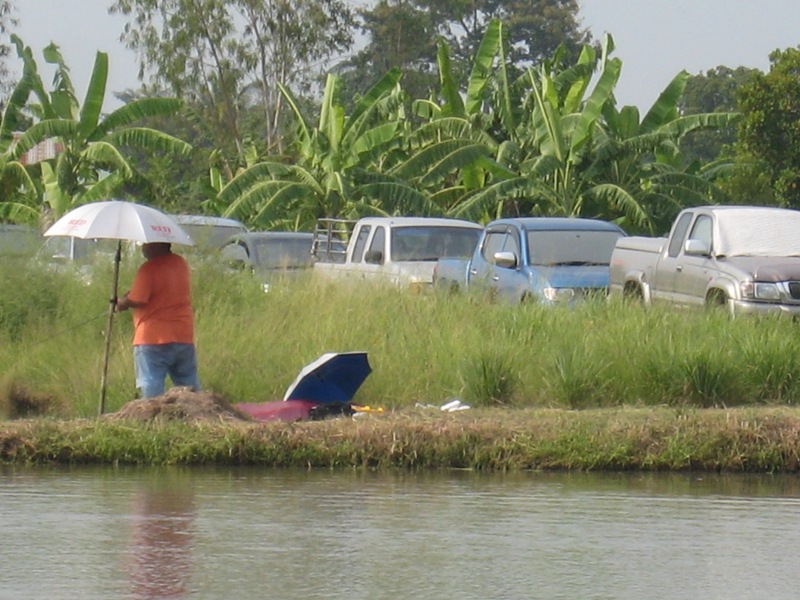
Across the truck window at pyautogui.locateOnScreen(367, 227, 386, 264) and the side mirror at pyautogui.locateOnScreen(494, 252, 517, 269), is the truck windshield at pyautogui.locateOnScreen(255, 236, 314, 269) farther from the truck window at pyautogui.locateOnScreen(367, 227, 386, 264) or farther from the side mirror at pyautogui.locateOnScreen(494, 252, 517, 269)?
the side mirror at pyautogui.locateOnScreen(494, 252, 517, 269)

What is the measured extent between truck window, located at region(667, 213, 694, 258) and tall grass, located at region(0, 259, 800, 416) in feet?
6.78

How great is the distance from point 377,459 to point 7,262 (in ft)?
23.4

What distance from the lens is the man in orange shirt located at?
1223cm

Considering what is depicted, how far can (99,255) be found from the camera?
1670cm

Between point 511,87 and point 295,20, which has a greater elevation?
point 295,20

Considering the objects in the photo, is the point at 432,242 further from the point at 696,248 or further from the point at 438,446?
the point at 438,446

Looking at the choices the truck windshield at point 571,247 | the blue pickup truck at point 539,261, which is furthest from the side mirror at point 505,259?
the truck windshield at point 571,247

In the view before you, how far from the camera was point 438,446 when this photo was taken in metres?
11.0

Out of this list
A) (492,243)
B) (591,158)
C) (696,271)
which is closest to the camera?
(696,271)

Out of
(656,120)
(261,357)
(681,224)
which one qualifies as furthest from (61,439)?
(656,120)

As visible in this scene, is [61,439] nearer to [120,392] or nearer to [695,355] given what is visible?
[120,392]

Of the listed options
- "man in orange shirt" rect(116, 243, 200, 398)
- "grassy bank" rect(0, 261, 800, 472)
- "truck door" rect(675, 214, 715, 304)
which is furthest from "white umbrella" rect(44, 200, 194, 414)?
"truck door" rect(675, 214, 715, 304)

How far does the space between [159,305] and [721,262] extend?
22.7ft

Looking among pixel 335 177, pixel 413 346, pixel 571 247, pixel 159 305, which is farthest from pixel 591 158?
pixel 159 305
